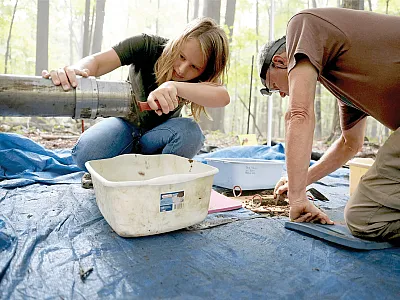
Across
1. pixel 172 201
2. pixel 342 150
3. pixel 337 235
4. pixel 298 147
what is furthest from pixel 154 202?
pixel 342 150

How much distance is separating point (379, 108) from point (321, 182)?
45.9 inches

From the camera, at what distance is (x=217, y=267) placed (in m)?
0.91

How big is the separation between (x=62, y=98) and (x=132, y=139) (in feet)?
2.37

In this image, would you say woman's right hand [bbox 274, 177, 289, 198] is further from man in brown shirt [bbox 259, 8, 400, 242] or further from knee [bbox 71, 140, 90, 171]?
knee [bbox 71, 140, 90, 171]

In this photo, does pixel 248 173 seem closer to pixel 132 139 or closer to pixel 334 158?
pixel 334 158

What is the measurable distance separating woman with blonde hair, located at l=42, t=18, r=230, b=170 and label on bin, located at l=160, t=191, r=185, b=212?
0.40m

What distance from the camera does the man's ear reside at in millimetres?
1334

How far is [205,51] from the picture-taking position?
4.92 ft

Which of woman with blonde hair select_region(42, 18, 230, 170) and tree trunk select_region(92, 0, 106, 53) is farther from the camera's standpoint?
tree trunk select_region(92, 0, 106, 53)

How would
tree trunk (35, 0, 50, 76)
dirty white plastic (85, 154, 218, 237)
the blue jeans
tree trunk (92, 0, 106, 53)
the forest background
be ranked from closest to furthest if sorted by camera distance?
dirty white plastic (85, 154, 218, 237), the blue jeans, tree trunk (35, 0, 50, 76), the forest background, tree trunk (92, 0, 106, 53)

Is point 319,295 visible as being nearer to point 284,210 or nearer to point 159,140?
point 284,210

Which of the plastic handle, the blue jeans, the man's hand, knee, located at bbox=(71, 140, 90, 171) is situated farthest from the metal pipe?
the man's hand

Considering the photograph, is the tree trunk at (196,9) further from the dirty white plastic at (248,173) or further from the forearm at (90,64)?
the forearm at (90,64)

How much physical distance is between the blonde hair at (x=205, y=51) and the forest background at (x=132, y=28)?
482 mm
